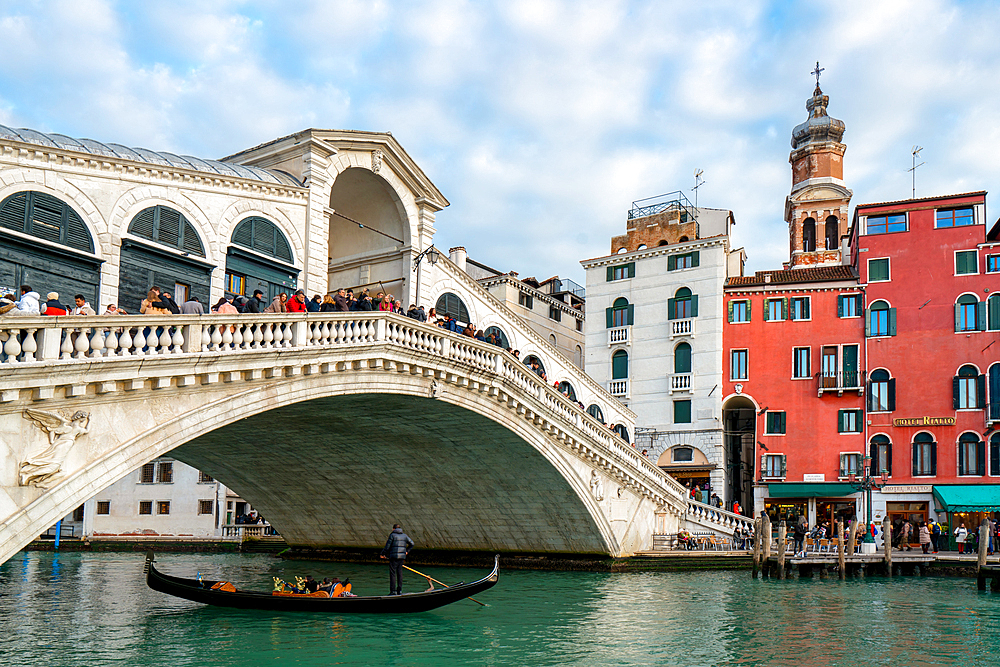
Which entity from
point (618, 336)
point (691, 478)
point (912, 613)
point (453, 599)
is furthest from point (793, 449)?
point (453, 599)

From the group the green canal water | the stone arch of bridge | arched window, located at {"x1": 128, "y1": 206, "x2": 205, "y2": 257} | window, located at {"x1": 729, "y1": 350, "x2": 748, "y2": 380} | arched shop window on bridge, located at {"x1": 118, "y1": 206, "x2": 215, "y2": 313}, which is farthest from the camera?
window, located at {"x1": 729, "y1": 350, "x2": 748, "y2": 380}

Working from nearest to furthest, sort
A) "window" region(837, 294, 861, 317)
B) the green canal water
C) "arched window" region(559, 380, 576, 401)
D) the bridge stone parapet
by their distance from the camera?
the bridge stone parapet → the green canal water → "arched window" region(559, 380, 576, 401) → "window" region(837, 294, 861, 317)

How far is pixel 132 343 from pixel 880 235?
22.5 metres

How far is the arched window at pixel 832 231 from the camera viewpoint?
36.7 metres

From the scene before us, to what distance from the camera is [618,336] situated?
29.5 meters

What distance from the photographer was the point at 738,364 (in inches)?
1104

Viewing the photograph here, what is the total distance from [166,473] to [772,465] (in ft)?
66.4

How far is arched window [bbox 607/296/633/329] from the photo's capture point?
2964 centimetres

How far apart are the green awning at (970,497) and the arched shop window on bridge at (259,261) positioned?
1807 centimetres

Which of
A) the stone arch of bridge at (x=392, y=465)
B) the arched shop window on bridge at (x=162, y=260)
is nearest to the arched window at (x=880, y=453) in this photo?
the stone arch of bridge at (x=392, y=465)

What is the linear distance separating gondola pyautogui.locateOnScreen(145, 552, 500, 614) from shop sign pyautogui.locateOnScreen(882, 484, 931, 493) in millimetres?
16069

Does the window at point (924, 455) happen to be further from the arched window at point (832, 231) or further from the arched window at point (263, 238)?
the arched window at point (263, 238)

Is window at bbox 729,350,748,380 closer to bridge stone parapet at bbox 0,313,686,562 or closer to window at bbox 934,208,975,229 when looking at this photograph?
window at bbox 934,208,975,229

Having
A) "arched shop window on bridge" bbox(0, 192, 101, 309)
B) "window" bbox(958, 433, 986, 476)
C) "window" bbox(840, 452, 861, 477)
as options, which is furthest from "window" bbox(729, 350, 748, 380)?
"arched shop window on bridge" bbox(0, 192, 101, 309)
